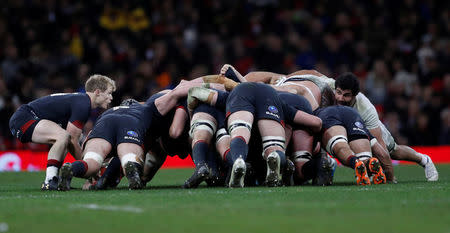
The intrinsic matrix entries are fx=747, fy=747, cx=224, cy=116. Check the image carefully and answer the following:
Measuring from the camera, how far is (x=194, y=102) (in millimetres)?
7895

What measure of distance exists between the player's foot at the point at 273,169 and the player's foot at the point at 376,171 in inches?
40.3

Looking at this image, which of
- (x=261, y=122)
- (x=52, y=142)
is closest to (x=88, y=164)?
(x=52, y=142)

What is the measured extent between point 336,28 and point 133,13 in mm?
4493

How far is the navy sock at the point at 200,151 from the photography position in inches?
285

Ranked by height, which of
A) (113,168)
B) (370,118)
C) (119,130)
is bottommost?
→ (113,168)

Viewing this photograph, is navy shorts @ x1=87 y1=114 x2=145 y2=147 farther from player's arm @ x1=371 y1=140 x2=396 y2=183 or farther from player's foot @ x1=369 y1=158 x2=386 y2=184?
player's arm @ x1=371 y1=140 x2=396 y2=183

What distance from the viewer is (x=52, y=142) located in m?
8.04

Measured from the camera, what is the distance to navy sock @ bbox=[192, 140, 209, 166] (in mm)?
7234

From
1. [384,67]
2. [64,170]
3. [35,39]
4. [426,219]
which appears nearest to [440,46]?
[384,67]

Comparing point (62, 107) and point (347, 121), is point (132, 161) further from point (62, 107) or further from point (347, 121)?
point (347, 121)

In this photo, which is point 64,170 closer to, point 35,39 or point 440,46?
point 35,39

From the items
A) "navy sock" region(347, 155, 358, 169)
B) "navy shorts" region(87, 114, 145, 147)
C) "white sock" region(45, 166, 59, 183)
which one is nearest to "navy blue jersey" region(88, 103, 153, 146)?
"navy shorts" region(87, 114, 145, 147)

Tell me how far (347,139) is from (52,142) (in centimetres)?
315

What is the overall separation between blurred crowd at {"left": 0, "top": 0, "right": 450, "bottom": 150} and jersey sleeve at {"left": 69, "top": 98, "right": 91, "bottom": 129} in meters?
6.46
